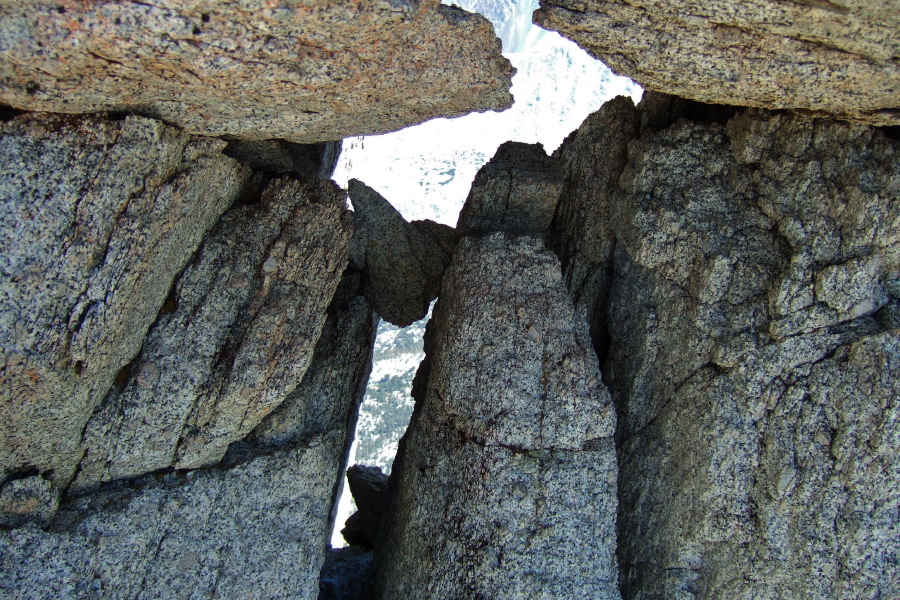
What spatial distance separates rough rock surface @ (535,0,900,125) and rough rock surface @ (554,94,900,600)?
0.54 metres

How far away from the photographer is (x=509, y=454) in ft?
15.2

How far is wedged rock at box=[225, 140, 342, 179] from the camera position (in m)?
4.91

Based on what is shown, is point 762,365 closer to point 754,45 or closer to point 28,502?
point 754,45

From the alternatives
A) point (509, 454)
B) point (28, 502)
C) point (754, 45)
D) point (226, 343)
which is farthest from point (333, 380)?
point (754, 45)

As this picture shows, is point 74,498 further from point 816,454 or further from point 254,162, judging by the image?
point 816,454

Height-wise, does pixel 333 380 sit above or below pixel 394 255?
below

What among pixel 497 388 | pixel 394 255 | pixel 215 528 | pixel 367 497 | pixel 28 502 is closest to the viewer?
pixel 28 502

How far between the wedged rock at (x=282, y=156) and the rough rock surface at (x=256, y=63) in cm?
60

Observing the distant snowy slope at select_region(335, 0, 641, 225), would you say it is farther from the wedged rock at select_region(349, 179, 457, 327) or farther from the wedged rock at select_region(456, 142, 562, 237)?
the wedged rock at select_region(456, 142, 562, 237)

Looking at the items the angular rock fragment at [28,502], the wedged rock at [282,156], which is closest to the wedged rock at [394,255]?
the wedged rock at [282,156]

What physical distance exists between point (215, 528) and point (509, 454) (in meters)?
1.84

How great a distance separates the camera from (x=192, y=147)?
→ 14.0ft

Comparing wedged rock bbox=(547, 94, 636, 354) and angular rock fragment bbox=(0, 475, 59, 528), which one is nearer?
angular rock fragment bbox=(0, 475, 59, 528)

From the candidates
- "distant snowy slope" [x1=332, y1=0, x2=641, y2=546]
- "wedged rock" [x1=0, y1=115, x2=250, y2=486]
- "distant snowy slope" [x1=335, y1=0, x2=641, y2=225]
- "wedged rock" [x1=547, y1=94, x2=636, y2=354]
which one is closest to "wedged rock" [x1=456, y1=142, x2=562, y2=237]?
"wedged rock" [x1=547, y1=94, x2=636, y2=354]
